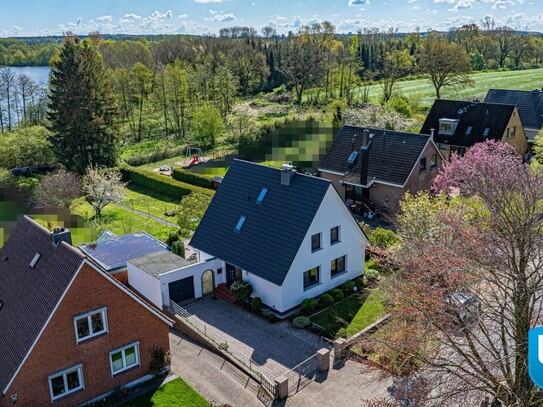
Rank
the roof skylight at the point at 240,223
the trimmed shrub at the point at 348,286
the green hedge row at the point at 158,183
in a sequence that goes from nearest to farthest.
Result: 1. the trimmed shrub at the point at 348,286
2. the roof skylight at the point at 240,223
3. the green hedge row at the point at 158,183

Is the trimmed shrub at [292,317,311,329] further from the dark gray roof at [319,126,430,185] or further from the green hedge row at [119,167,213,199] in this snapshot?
the green hedge row at [119,167,213,199]

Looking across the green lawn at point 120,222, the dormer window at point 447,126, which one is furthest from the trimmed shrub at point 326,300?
the dormer window at point 447,126

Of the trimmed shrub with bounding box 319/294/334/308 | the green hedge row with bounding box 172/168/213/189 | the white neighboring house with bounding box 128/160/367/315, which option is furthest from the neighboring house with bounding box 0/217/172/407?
the green hedge row with bounding box 172/168/213/189

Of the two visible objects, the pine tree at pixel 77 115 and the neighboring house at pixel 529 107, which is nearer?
the pine tree at pixel 77 115

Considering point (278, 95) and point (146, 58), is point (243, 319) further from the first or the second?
point (146, 58)

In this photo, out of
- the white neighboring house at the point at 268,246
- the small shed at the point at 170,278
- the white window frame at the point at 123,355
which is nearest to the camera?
the white window frame at the point at 123,355

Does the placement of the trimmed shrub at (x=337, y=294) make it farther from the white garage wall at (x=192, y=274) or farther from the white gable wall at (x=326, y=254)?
the white garage wall at (x=192, y=274)
